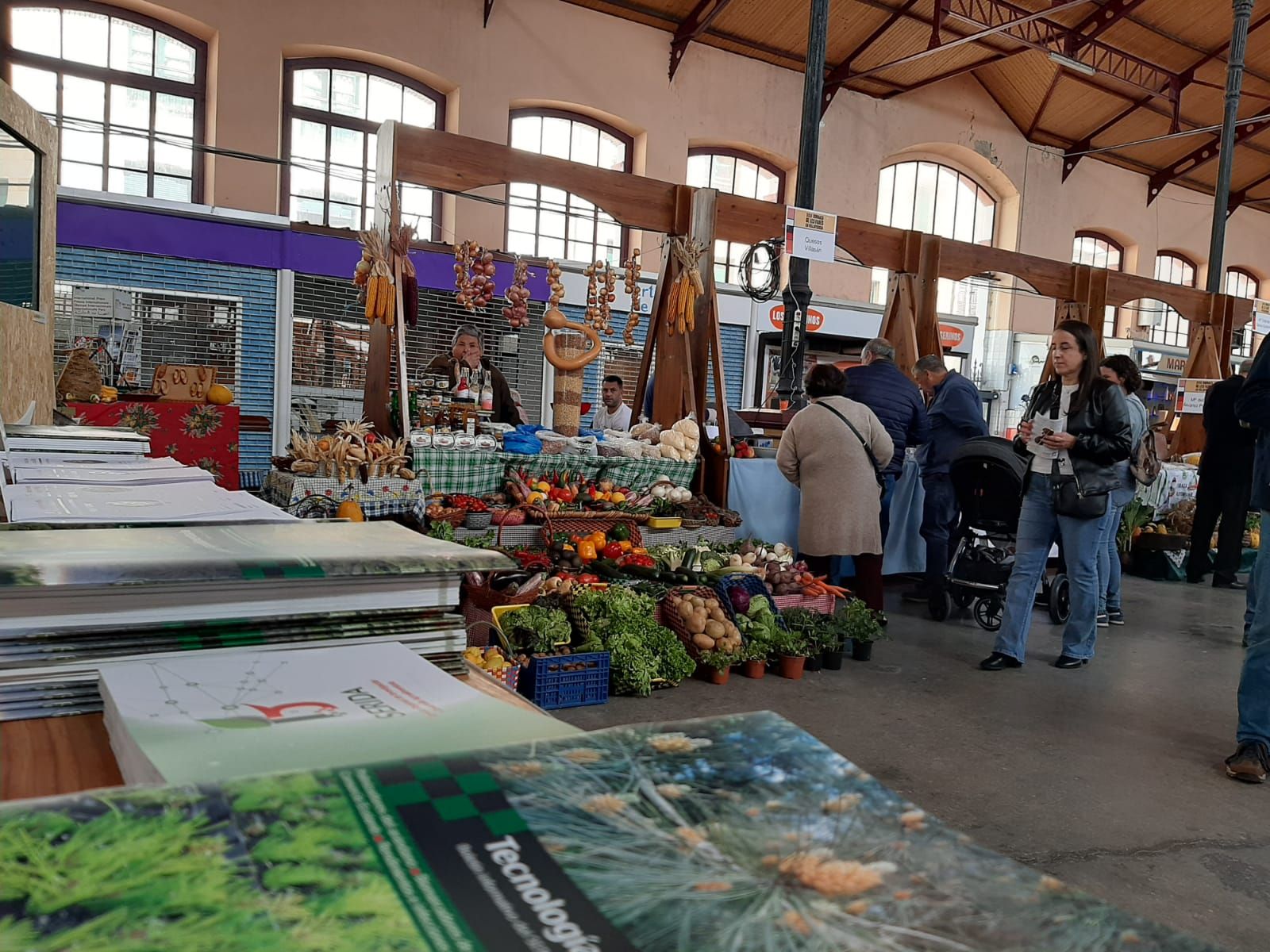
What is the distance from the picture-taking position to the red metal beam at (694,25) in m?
13.4

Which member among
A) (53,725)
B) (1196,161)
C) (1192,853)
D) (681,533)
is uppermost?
(1196,161)

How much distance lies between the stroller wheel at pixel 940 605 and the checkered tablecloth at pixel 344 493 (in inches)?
141

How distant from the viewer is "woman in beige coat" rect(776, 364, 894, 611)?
5.92 meters

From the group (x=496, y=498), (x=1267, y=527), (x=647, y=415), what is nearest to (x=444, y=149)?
(x=496, y=498)

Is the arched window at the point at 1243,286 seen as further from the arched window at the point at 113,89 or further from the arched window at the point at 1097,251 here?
the arched window at the point at 113,89

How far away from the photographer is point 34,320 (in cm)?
355

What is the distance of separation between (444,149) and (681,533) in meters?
2.88

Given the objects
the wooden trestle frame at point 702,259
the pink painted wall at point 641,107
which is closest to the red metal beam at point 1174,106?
the pink painted wall at point 641,107

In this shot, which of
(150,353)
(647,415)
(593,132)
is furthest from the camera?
(593,132)

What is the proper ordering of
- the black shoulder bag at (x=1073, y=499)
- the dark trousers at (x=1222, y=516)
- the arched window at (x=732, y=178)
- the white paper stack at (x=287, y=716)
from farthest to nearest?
the arched window at (x=732, y=178), the dark trousers at (x=1222, y=516), the black shoulder bag at (x=1073, y=499), the white paper stack at (x=287, y=716)

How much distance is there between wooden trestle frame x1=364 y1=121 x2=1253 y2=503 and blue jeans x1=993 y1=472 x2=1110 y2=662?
7.29ft

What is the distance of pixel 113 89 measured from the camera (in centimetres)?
1096

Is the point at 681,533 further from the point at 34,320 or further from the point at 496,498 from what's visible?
the point at 34,320

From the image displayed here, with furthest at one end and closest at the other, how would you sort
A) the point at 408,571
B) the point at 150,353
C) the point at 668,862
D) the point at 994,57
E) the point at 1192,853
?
the point at 994,57, the point at 150,353, the point at 1192,853, the point at 408,571, the point at 668,862
